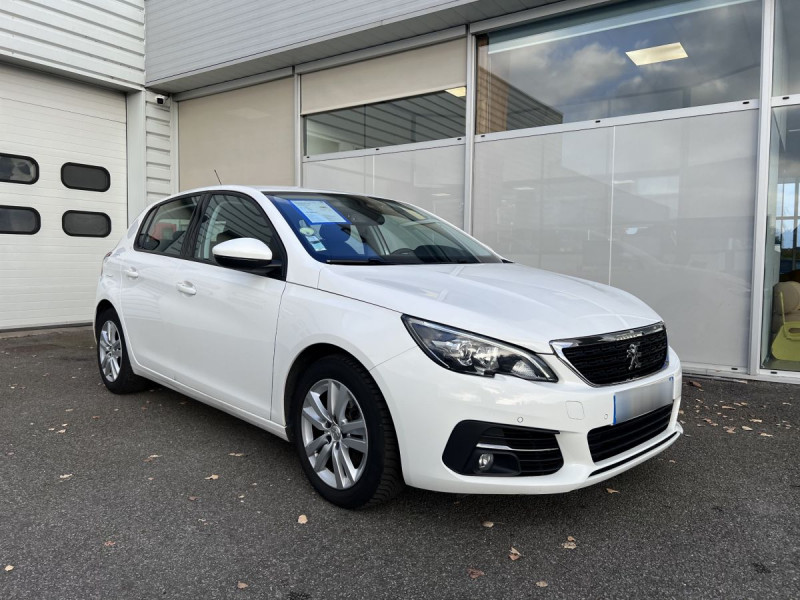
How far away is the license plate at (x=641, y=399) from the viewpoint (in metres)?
2.42

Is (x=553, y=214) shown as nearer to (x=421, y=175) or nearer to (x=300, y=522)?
(x=421, y=175)

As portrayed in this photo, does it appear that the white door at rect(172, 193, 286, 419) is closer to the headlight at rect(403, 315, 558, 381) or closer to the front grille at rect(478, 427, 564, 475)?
the headlight at rect(403, 315, 558, 381)

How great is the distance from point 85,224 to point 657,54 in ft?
27.1

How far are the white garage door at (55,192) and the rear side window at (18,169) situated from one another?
0.01 metres

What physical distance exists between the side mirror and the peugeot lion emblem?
1.71 meters

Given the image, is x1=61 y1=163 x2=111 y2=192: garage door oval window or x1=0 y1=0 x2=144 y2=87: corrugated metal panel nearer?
x1=0 y1=0 x2=144 y2=87: corrugated metal panel

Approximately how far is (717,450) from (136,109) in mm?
9580

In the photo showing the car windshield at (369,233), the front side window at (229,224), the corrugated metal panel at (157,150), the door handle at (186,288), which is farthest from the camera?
the corrugated metal panel at (157,150)

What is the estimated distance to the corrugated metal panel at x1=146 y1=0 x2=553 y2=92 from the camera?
22.4ft

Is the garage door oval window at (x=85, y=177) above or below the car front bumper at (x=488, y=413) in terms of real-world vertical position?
above

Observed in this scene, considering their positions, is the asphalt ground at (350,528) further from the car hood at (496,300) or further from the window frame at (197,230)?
the window frame at (197,230)

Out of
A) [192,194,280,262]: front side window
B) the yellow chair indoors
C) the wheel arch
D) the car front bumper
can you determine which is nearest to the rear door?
[192,194,280,262]: front side window

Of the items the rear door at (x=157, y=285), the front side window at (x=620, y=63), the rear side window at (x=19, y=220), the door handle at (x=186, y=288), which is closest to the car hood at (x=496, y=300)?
the door handle at (x=186, y=288)

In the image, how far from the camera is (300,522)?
2.63m
